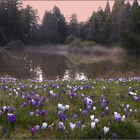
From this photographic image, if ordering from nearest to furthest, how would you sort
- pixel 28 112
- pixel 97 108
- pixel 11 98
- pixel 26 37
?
pixel 28 112
pixel 97 108
pixel 11 98
pixel 26 37

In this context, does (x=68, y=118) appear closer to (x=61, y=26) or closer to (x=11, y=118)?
(x=11, y=118)

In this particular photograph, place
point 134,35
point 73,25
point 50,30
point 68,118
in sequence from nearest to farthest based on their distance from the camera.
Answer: point 68,118 < point 134,35 < point 50,30 < point 73,25

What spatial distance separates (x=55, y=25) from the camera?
99312 millimetres

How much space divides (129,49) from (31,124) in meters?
49.9

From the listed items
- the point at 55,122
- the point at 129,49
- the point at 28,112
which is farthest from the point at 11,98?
the point at 129,49

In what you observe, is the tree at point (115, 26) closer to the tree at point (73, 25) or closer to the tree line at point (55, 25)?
the tree line at point (55, 25)

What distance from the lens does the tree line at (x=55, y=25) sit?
260 ft

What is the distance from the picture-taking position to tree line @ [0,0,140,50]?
79.2m

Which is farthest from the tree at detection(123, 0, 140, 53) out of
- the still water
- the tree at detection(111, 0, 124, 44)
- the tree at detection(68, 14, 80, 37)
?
the tree at detection(68, 14, 80, 37)

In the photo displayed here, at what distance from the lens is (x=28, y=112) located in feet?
20.3

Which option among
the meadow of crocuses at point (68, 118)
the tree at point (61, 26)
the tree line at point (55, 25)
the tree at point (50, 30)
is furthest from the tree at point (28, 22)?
the meadow of crocuses at point (68, 118)

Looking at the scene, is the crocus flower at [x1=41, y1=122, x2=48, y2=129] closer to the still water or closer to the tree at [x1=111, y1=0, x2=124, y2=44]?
the still water

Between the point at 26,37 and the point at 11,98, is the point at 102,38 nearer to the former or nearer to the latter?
the point at 26,37

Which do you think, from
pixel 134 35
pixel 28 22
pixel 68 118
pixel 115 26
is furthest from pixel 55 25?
pixel 68 118
